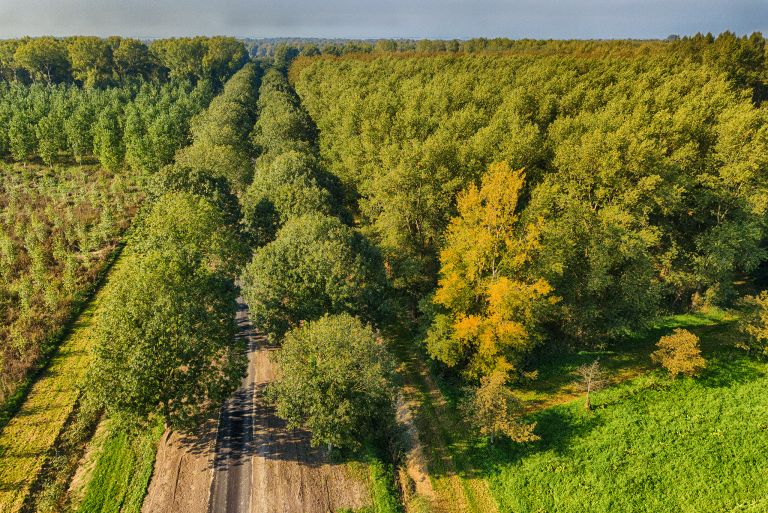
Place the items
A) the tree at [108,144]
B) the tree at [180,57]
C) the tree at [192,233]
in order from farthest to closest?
the tree at [180,57]
the tree at [108,144]
the tree at [192,233]

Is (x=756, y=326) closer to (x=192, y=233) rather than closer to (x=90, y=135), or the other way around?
(x=192, y=233)

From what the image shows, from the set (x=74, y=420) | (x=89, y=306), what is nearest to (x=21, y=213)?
(x=89, y=306)

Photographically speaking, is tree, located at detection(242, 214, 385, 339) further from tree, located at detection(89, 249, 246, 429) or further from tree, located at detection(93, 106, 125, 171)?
tree, located at detection(93, 106, 125, 171)

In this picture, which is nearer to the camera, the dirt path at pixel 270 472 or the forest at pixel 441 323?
the dirt path at pixel 270 472

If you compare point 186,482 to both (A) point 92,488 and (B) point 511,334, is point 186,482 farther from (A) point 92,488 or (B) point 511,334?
(B) point 511,334

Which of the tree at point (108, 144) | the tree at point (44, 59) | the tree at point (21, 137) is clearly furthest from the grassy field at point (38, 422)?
the tree at point (44, 59)

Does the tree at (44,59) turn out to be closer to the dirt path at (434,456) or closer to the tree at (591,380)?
the dirt path at (434,456)

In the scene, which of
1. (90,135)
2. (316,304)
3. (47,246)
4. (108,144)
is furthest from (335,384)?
(90,135)
